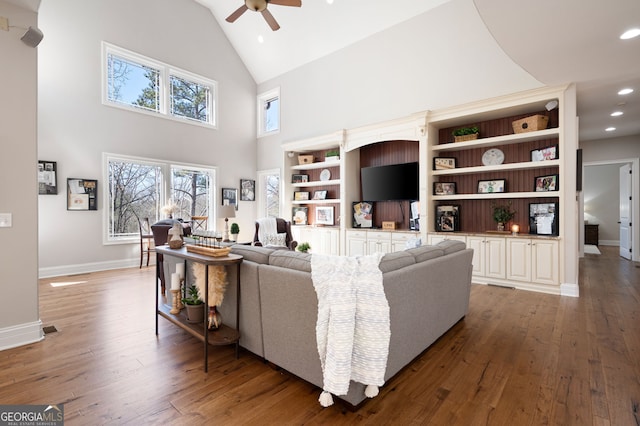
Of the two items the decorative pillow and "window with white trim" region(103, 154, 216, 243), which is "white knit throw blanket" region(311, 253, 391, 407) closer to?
the decorative pillow

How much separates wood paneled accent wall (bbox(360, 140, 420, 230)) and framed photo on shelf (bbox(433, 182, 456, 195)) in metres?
0.72

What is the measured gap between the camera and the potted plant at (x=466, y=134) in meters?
5.09

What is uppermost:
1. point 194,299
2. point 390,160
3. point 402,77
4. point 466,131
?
point 402,77

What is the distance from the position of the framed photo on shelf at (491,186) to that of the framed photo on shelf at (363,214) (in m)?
2.14

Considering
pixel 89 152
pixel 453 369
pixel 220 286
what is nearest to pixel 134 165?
pixel 89 152

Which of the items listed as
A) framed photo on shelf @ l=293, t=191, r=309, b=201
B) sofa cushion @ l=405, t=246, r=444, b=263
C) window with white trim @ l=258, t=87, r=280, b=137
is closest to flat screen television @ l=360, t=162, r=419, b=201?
framed photo on shelf @ l=293, t=191, r=309, b=201

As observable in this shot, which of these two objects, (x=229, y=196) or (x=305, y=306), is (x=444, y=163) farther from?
(x=229, y=196)

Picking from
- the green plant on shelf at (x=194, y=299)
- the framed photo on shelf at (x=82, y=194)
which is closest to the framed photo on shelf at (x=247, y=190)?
the framed photo on shelf at (x=82, y=194)

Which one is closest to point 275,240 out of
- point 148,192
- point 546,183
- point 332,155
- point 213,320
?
point 332,155

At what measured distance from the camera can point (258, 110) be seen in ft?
28.3

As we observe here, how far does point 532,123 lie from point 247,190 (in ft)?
21.0

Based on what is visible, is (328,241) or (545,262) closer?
(545,262)

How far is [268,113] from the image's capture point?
8672 millimetres

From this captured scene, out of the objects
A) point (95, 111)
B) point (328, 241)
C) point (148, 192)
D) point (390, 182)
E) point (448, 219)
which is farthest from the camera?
point (328, 241)
